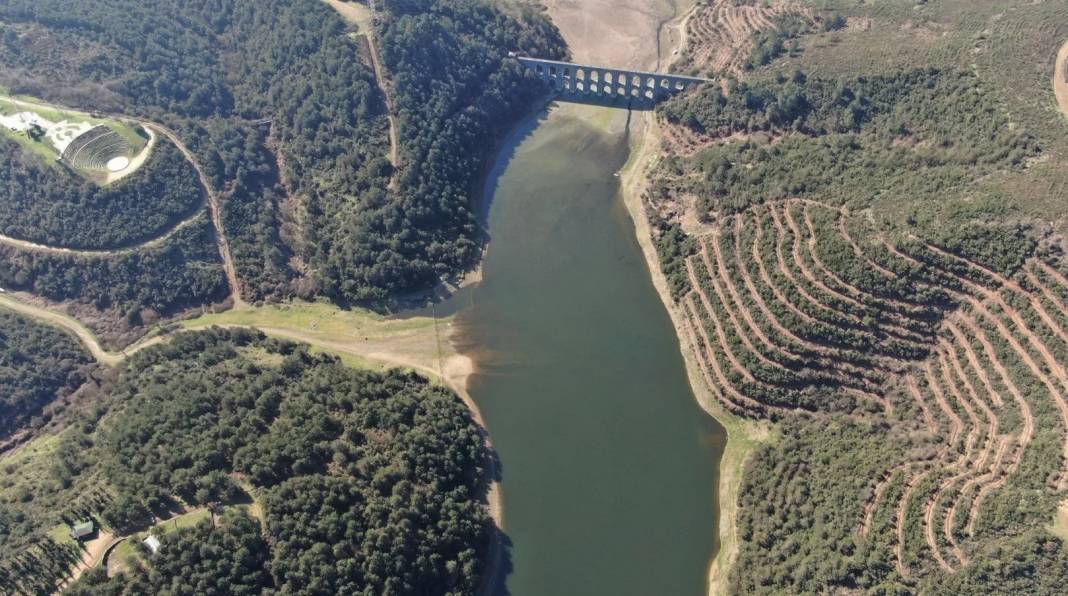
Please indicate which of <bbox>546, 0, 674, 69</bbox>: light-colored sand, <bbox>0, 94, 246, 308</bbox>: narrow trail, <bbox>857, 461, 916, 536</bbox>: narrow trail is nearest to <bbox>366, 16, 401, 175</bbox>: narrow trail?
<bbox>0, 94, 246, 308</bbox>: narrow trail

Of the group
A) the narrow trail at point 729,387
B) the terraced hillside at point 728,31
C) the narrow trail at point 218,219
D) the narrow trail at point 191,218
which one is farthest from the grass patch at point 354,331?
the terraced hillside at point 728,31

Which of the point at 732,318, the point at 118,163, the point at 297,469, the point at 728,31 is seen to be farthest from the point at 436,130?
the point at 297,469

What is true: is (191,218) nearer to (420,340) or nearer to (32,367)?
(32,367)

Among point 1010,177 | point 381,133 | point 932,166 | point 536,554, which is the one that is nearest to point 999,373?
point 1010,177

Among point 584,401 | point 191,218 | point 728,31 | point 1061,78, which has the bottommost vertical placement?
point 584,401

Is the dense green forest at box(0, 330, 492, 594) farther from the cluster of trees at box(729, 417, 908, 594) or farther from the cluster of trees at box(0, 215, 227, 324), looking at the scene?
the cluster of trees at box(729, 417, 908, 594)

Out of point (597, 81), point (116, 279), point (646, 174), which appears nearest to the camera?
point (116, 279)
